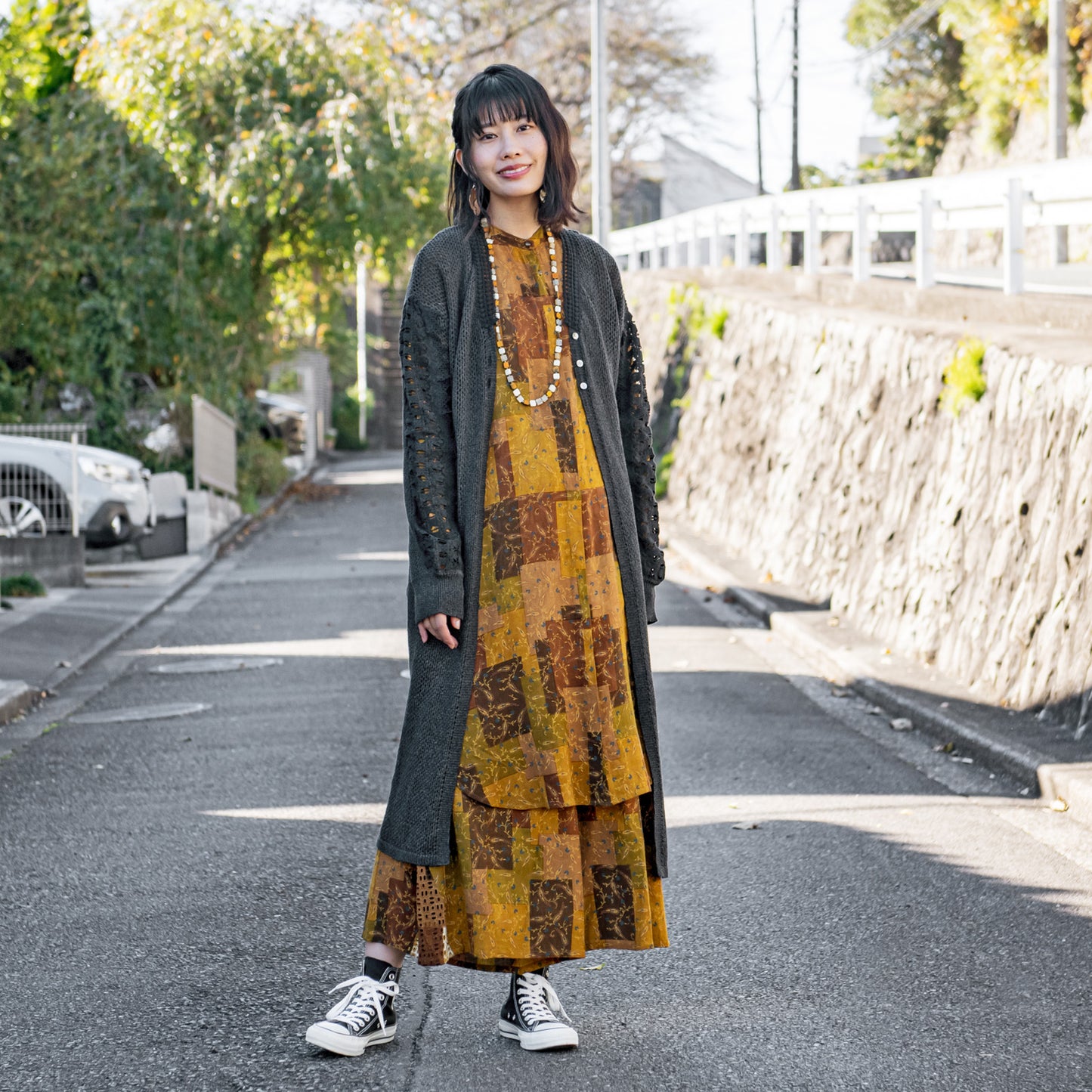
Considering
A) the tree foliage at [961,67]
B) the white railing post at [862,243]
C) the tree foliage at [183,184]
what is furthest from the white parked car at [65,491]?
the tree foliage at [961,67]

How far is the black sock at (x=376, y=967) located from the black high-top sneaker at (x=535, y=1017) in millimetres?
291

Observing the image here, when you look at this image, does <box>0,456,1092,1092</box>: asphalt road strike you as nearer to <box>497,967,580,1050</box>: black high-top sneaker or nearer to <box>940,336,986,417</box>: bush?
<box>497,967,580,1050</box>: black high-top sneaker

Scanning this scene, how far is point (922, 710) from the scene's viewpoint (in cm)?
793

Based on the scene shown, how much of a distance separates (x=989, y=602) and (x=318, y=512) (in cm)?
1637

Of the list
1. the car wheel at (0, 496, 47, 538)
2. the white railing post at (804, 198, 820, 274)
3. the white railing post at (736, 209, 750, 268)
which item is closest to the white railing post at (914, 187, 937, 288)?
the white railing post at (804, 198, 820, 274)

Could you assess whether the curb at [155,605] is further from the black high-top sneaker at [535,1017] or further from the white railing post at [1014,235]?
the white railing post at [1014,235]

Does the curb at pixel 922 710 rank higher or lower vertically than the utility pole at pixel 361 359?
lower

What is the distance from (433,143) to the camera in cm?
2320

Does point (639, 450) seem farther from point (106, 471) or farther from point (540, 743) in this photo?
point (106, 471)

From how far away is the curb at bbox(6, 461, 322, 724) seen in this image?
31.3 feet

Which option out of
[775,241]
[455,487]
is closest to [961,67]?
[775,241]

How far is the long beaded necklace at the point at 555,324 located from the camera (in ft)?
12.3

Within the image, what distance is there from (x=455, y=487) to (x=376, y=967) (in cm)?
115

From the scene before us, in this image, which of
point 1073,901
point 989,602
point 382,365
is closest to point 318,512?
point 989,602
